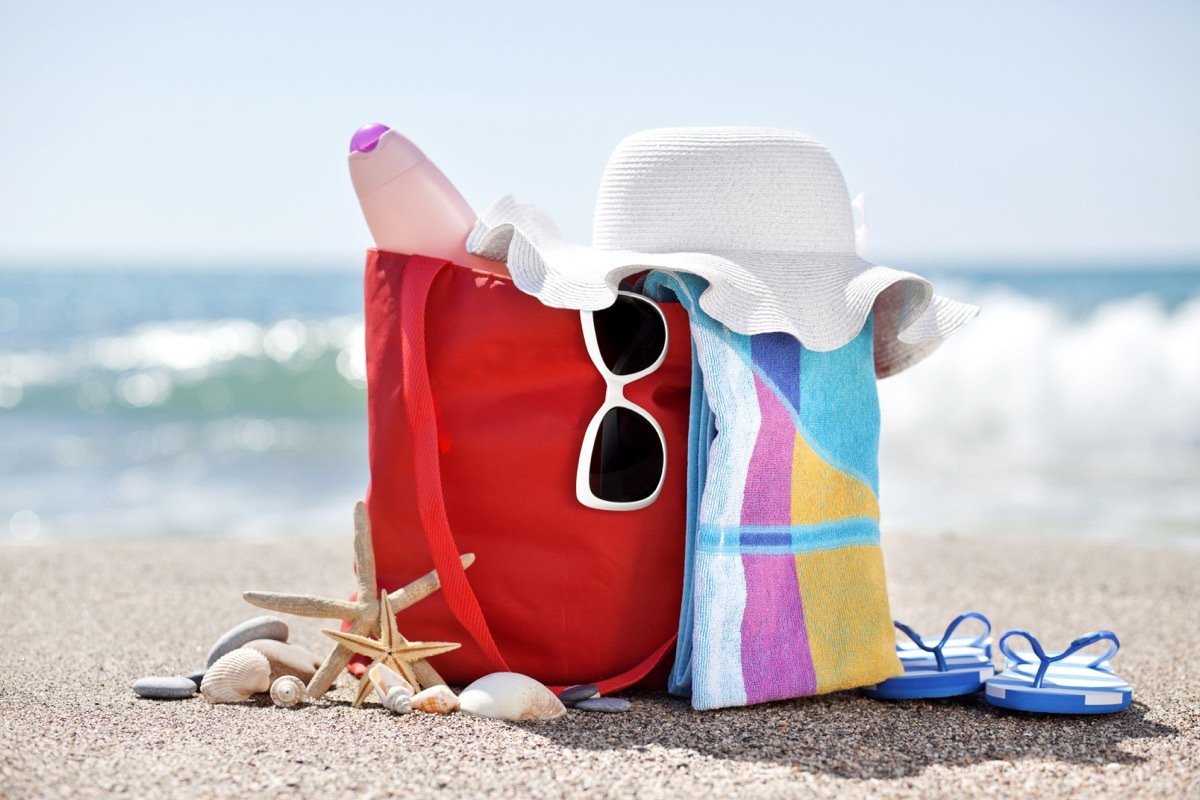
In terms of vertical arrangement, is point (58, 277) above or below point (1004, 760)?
above

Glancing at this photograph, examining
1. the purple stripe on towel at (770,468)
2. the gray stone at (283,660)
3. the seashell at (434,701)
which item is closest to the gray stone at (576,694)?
the seashell at (434,701)

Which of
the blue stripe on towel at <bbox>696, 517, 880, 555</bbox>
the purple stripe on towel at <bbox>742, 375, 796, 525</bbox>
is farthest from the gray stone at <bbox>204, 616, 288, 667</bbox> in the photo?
the purple stripe on towel at <bbox>742, 375, 796, 525</bbox>

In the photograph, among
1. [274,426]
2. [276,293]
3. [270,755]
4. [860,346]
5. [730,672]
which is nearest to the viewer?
[270,755]

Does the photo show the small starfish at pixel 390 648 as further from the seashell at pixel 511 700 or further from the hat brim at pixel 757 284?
the hat brim at pixel 757 284

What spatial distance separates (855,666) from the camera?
2758 mm

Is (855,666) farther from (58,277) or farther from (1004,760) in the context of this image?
(58,277)

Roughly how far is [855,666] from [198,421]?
406 inches


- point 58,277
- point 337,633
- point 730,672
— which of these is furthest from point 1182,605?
point 58,277

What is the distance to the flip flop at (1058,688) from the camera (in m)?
2.72

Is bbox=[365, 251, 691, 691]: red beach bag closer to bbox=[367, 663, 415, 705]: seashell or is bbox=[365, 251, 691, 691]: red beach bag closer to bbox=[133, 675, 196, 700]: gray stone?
bbox=[367, 663, 415, 705]: seashell

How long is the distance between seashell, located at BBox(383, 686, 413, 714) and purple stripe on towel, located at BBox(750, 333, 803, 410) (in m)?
1.09

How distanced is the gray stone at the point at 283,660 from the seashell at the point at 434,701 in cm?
39

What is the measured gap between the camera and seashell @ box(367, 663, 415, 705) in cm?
267

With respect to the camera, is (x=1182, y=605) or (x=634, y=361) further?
(x=1182, y=605)
